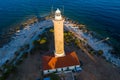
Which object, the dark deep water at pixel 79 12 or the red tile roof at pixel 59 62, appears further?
the dark deep water at pixel 79 12

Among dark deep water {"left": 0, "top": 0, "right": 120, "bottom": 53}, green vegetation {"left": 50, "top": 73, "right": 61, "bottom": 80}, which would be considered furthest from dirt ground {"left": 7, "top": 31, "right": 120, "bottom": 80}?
dark deep water {"left": 0, "top": 0, "right": 120, "bottom": 53}

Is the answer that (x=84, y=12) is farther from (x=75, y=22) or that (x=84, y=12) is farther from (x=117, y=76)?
(x=117, y=76)

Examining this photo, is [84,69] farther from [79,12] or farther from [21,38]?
[79,12]

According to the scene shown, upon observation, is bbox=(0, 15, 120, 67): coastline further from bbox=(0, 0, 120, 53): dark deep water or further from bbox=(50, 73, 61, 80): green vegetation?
bbox=(50, 73, 61, 80): green vegetation

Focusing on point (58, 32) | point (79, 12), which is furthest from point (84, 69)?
point (79, 12)

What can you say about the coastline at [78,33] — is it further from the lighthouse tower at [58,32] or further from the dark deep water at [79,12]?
the lighthouse tower at [58,32]

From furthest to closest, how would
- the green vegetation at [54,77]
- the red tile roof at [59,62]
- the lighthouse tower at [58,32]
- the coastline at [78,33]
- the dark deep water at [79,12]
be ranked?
the dark deep water at [79,12]
the coastline at [78,33]
the red tile roof at [59,62]
the lighthouse tower at [58,32]
the green vegetation at [54,77]

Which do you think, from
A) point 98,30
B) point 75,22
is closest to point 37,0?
point 75,22

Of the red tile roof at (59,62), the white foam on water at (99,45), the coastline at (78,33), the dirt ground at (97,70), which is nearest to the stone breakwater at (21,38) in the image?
the coastline at (78,33)
